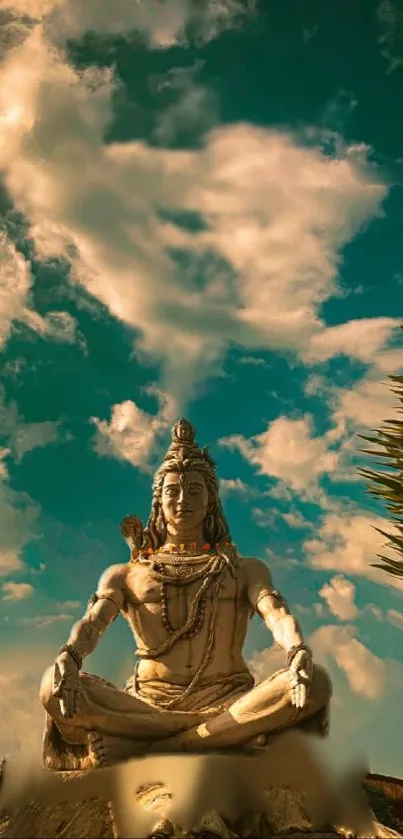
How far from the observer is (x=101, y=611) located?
29.3ft

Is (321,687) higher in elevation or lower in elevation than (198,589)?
lower

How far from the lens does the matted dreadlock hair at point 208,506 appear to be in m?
9.76

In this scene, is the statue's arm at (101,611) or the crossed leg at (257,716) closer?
the crossed leg at (257,716)

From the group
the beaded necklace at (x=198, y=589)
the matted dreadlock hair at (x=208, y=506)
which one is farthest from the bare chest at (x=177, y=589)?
the matted dreadlock hair at (x=208, y=506)

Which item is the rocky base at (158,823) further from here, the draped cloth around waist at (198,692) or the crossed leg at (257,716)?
the draped cloth around waist at (198,692)

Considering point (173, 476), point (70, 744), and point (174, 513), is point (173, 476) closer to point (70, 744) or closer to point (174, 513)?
point (174, 513)

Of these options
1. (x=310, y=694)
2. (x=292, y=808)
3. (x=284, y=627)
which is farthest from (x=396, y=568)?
(x=292, y=808)

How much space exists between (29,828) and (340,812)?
234cm

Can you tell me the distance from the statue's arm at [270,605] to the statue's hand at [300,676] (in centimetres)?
23

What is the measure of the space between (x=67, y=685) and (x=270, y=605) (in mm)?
2075

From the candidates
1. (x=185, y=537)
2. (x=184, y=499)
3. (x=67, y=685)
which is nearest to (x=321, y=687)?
(x=67, y=685)

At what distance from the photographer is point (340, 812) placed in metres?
7.27

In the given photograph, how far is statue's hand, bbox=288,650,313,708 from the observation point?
7.54 metres

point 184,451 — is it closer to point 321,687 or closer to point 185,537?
point 185,537
